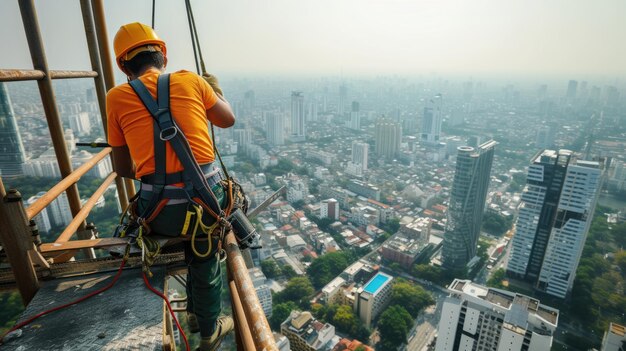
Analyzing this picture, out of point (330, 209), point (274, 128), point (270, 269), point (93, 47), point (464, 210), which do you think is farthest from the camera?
point (274, 128)

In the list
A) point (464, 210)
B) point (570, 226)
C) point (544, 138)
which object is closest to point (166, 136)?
point (570, 226)

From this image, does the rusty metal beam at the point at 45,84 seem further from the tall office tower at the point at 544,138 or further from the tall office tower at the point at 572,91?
the tall office tower at the point at 572,91

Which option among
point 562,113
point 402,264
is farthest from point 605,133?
point 402,264

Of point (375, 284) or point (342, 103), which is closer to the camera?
point (375, 284)

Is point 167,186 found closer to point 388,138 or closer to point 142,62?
point 142,62

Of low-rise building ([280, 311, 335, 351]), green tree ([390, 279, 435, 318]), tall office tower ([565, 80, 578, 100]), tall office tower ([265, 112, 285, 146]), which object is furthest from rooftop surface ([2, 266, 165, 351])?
tall office tower ([565, 80, 578, 100])

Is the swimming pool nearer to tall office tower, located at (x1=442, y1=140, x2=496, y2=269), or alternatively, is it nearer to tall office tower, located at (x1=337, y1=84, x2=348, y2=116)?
tall office tower, located at (x1=442, y1=140, x2=496, y2=269)

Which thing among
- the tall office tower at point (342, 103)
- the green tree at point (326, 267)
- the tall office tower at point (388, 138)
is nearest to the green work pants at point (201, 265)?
→ the green tree at point (326, 267)

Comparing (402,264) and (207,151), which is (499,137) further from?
(207,151)
